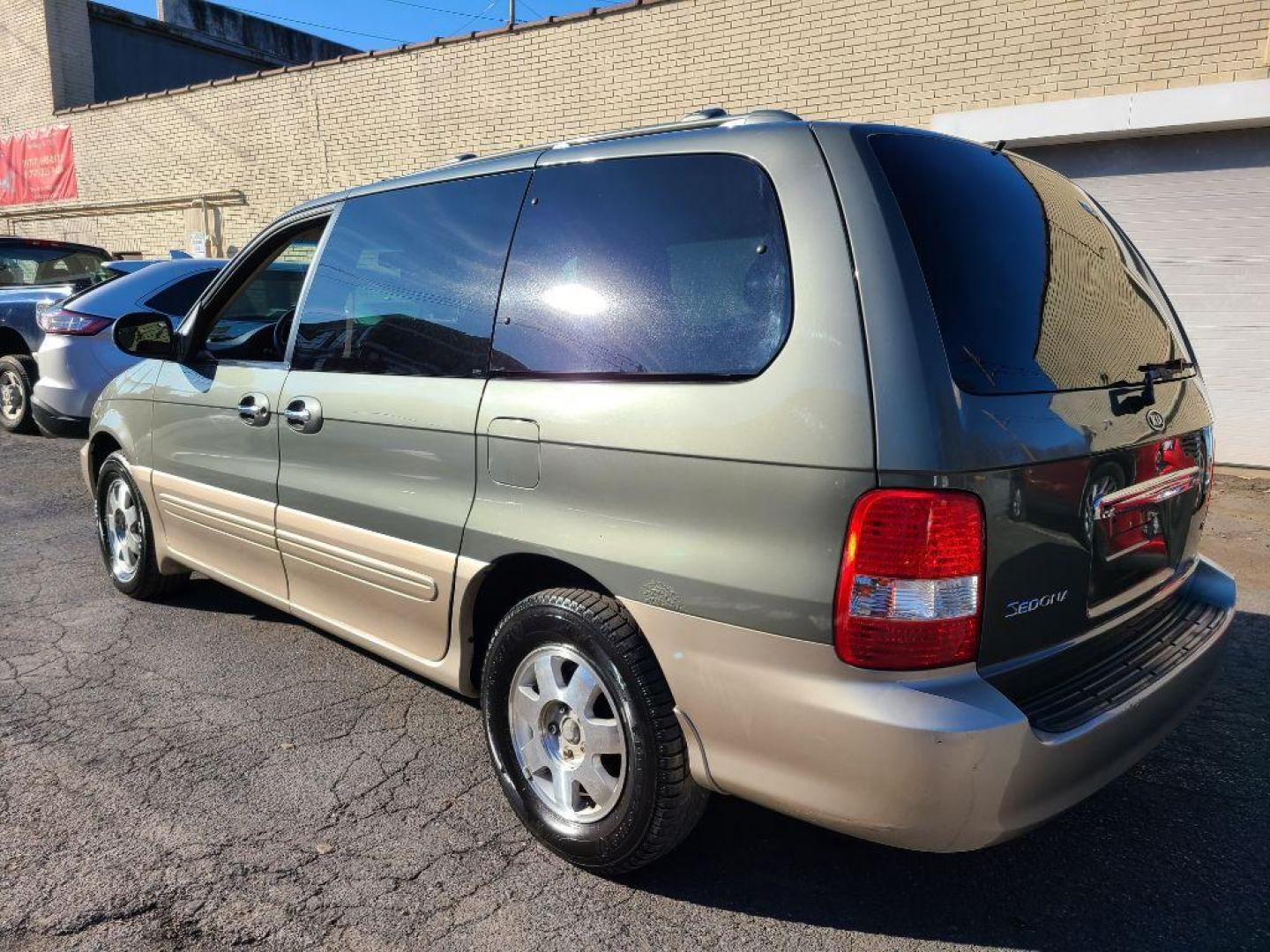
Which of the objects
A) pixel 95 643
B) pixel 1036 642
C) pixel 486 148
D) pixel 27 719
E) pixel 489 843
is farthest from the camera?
pixel 486 148

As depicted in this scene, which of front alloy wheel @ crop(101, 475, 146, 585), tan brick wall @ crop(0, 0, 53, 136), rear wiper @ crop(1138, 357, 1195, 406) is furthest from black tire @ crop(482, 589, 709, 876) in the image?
tan brick wall @ crop(0, 0, 53, 136)

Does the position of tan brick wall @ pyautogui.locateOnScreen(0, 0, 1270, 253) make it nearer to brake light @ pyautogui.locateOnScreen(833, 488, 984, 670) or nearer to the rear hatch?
the rear hatch

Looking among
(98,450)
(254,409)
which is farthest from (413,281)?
(98,450)

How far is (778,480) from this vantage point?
6.87 feet

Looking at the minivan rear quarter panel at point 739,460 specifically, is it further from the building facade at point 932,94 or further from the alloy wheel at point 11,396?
the alloy wheel at point 11,396

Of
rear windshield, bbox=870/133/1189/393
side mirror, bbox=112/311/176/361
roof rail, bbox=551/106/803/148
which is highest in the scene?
roof rail, bbox=551/106/803/148

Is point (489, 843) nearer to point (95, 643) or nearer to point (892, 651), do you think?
point (892, 651)

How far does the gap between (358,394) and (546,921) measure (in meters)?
1.74

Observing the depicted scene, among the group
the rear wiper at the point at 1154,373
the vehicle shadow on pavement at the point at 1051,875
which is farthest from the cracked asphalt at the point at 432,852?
the rear wiper at the point at 1154,373

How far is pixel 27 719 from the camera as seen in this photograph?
11.5 feet

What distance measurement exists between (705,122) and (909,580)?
4.54 feet

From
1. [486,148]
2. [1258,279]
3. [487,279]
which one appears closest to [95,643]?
[487,279]

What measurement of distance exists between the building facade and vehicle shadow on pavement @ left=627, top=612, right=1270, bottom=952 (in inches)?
247

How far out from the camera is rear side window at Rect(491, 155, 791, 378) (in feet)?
7.37
